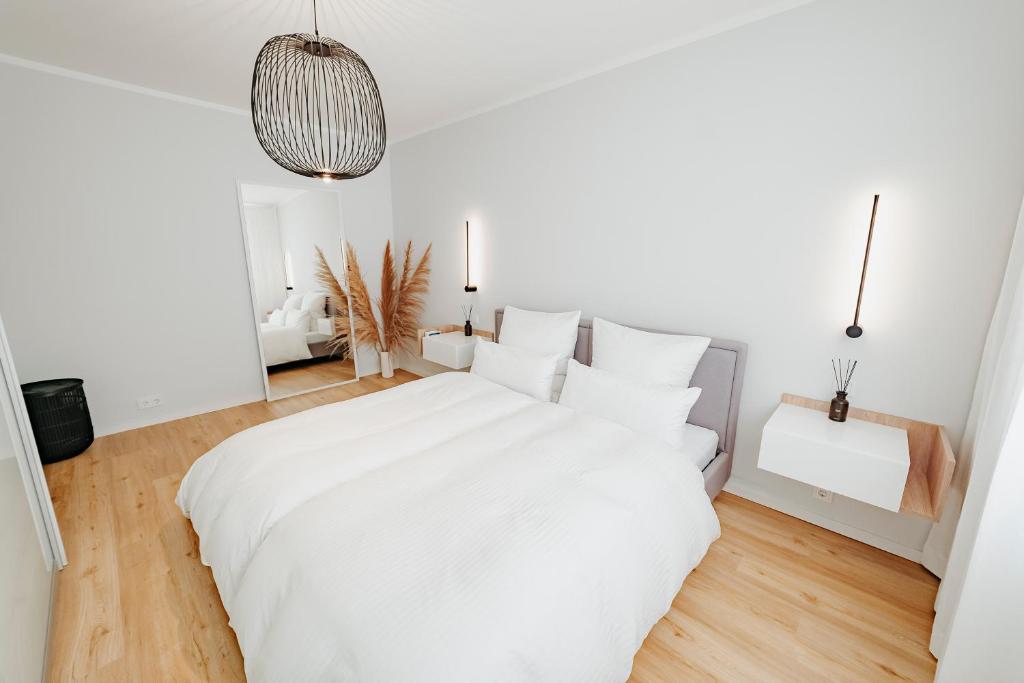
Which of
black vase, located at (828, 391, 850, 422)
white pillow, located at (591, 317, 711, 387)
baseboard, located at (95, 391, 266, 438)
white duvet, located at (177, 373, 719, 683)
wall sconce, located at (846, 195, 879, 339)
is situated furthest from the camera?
baseboard, located at (95, 391, 266, 438)

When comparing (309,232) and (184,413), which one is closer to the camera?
(184,413)

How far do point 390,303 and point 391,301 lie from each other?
0.08ft

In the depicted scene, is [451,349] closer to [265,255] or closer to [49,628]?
[265,255]

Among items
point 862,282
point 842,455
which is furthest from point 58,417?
point 862,282

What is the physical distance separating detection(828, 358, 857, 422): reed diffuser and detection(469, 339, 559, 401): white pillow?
1423 millimetres

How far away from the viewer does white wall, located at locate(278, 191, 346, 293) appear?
3.71 metres

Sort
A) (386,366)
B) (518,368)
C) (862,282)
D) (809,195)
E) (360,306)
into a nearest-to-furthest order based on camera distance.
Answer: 1. (862,282)
2. (809,195)
3. (518,368)
4. (360,306)
5. (386,366)

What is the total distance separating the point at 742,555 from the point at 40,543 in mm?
3031

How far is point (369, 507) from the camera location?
4.61ft

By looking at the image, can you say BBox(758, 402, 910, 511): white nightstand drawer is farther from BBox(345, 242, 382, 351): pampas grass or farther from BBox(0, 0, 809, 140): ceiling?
BBox(345, 242, 382, 351): pampas grass

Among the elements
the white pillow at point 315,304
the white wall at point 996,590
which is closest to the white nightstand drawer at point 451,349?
the white pillow at point 315,304

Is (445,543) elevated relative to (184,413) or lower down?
elevated

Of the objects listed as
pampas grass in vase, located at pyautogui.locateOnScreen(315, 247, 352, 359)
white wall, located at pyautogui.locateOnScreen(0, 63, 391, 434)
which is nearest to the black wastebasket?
white wall, located at pyautogui.locateOnScreen(0, 63, 391, 434)

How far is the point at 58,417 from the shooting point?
267 cm
